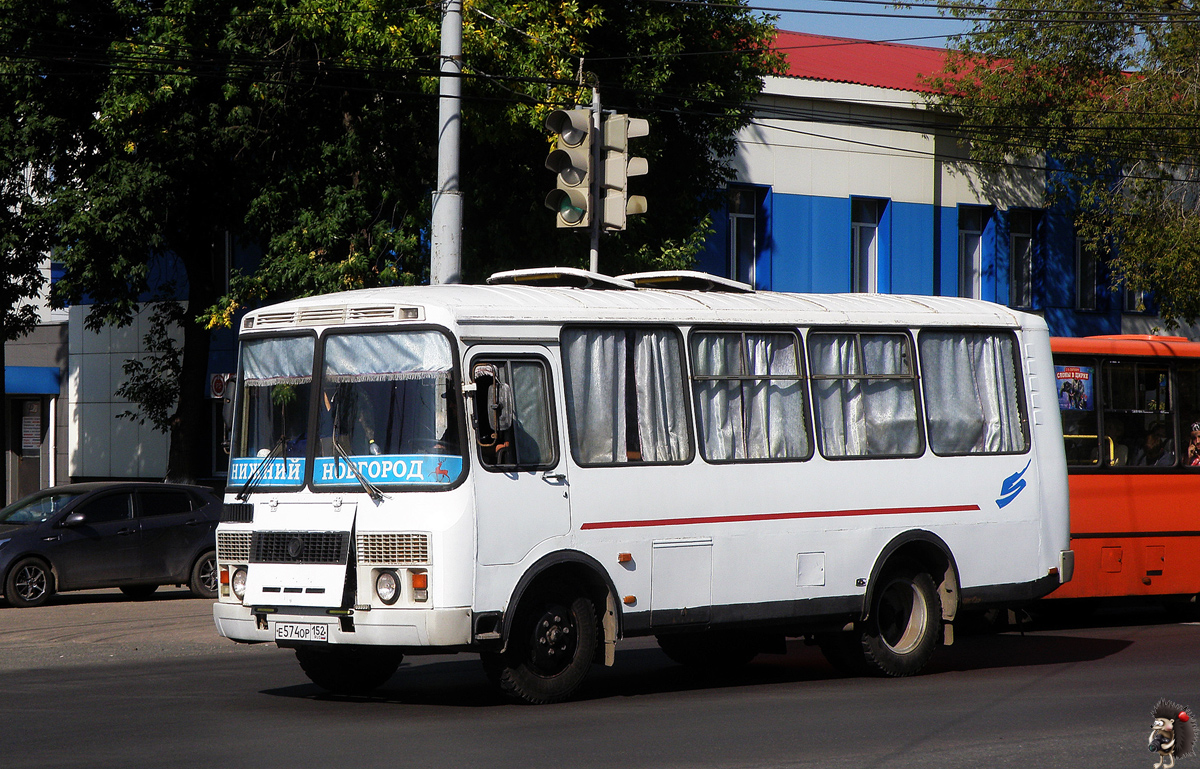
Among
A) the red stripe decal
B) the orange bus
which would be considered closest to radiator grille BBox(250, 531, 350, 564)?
the red stripe decal

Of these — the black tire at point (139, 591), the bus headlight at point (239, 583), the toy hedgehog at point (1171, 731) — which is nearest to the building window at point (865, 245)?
the black tire at point (139, 591)

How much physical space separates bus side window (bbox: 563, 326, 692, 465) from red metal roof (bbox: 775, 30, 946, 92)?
20800 millimetres

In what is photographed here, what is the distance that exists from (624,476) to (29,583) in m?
10.9

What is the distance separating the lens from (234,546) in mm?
9930

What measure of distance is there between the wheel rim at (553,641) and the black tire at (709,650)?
7.23 ft

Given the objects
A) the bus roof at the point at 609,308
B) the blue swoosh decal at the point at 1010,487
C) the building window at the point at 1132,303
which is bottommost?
the blue swoosh decal at the point at 1010,487

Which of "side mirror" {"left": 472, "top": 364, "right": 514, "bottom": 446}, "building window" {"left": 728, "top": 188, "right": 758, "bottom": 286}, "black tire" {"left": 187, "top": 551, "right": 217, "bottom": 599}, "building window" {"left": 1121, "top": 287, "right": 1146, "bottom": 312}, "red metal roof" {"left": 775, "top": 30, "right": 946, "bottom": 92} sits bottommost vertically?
"black tire" {"left": 187, "top": 551, "right": 217, "bottom": 599}

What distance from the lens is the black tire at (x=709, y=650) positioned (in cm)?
1189

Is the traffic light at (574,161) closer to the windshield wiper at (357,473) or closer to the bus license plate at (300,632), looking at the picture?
the windshield wiper at (357,473)

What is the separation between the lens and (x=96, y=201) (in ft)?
70.4

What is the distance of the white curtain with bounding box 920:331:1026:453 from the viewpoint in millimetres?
11695

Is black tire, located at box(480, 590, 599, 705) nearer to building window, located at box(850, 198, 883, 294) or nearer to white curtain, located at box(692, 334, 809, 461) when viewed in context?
white curtain, located at box(692, 334, 809, 461)

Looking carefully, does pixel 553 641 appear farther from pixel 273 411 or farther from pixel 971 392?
pixel 971 392

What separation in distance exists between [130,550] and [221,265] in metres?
12.8
